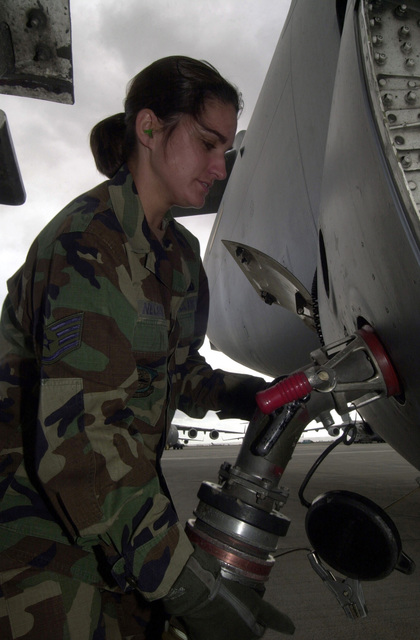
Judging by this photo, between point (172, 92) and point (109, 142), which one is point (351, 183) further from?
point (109, 142)

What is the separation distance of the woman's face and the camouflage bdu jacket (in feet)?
0.38

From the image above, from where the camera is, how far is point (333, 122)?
1.17 meters

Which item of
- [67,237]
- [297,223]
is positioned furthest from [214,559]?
[297,223]

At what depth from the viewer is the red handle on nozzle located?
0.99 meters

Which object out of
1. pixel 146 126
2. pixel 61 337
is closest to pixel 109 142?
pixel 146 126

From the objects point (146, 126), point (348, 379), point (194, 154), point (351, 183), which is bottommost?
point (348, 379)

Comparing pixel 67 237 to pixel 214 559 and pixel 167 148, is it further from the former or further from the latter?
pixel 214 559

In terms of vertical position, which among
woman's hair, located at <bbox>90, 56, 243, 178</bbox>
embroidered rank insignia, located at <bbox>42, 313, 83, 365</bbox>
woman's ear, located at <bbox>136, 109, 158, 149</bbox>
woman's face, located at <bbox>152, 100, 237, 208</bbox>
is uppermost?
woman's hair, located at <bbox>90, 56, 243, 178</bbox>

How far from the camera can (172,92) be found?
4.41 ft

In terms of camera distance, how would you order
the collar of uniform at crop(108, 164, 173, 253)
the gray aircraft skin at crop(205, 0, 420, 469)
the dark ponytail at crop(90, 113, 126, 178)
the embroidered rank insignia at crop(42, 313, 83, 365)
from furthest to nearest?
the dark ponytail at crop(90, 113, 126, 178) → the collar of uniform at crop(108, 164, 173, 253) → the embroidered rank insignia at crop(42, 313, 83, 365) → the gray aircraft skin at crop(205, 0, 420, 469)

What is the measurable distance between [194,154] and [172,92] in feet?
0.63

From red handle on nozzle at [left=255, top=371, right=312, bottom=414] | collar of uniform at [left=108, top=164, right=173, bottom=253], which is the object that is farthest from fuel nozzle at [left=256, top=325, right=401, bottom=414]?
collar of uniform at [left=108, top=164, right=173, bottom=253]

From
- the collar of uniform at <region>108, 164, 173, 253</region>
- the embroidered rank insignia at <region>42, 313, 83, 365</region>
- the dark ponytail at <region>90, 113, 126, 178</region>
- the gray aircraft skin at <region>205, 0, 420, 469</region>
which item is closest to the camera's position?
the gray aircraft skin at <region>205, 0, 420, 469</region>

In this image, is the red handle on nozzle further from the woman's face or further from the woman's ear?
the woman's ear
